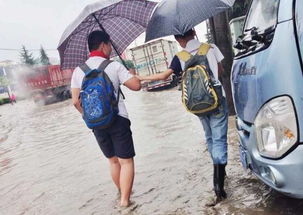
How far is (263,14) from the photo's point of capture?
9.07 ft

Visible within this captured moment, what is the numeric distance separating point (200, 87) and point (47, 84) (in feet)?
94.0

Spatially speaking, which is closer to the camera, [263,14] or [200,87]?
[263,14]

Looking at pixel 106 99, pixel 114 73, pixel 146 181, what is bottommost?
pixel 146 181

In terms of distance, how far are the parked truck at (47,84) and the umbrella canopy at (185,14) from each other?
89.3ft

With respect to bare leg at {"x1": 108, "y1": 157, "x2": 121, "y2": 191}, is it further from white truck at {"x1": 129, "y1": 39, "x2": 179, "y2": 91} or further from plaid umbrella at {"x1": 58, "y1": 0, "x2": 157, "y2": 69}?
white truck at {"x1": 129, "y1": 39, "x2": 179, "y2": 91}

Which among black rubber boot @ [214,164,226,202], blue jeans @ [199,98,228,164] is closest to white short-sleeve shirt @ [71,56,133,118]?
blue jeans @ [199,98,228,164]

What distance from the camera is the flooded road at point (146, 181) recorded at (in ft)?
10.8

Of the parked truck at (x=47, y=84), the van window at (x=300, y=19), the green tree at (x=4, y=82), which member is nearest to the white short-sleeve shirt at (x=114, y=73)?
the van window at (x=300, y=19)

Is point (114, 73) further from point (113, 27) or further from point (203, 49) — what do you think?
point (113, 27)

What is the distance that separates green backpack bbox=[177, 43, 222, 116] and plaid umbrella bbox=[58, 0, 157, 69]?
125 cm

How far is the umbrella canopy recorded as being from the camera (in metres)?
Result: 3.16

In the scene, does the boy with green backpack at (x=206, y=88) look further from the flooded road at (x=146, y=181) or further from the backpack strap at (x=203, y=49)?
the flooded road at (x=146, y=181)

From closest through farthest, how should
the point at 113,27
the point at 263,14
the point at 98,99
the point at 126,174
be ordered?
the point at 263,14, the point at 98,99, the point at 126,174, the point at 113,27

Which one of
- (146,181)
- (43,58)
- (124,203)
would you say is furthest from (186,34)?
(43,58)
